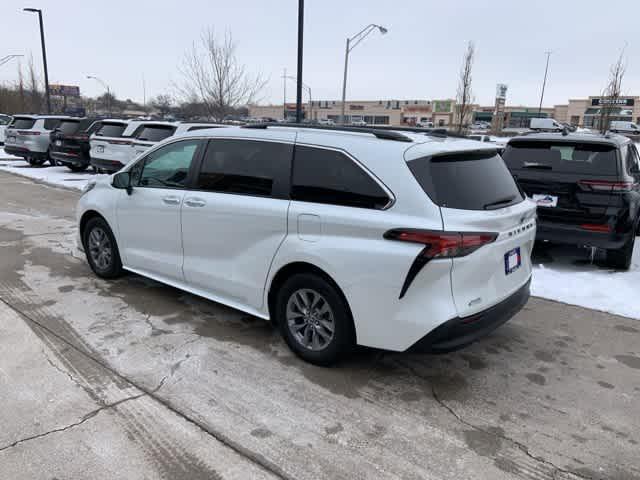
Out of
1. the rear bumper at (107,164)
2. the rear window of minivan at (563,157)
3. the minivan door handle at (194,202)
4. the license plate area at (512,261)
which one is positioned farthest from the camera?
the rear bumper at (107,164)

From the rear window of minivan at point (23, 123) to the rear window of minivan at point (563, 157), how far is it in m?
16.6

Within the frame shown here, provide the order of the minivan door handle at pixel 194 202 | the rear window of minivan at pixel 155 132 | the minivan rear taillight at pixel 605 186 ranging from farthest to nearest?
the rear window of minivan at pixel 155 132, the minivan rear taillight at pixel 605 186, the minivan door handle at pixel 194 202

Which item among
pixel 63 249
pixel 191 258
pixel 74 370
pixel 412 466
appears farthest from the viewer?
pixel 63 249

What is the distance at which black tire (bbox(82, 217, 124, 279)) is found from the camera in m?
5.32

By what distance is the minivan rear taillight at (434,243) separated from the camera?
301 cm

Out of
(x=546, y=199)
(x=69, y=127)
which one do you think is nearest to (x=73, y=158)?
(x=69, y=127)

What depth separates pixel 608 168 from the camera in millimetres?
5758

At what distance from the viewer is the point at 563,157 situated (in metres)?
6.03

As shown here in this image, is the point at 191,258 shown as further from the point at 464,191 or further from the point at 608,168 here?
the point at 608,168

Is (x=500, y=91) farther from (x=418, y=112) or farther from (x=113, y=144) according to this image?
(x=113, y=144)

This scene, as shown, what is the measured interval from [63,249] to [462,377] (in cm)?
567

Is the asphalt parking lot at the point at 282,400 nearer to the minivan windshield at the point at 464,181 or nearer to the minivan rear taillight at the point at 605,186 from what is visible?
the minivan windshield at the point at 464,181

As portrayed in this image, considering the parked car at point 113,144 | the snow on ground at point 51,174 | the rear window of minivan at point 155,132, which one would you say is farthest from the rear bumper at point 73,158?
the rear window of minivan at point 155,132

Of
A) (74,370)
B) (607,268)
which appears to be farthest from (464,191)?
(607,268)
